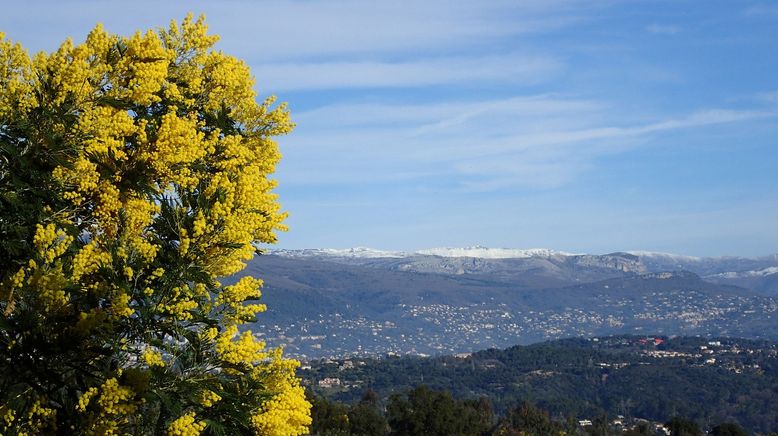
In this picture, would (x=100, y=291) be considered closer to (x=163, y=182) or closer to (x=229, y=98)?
(x=163, y=182)

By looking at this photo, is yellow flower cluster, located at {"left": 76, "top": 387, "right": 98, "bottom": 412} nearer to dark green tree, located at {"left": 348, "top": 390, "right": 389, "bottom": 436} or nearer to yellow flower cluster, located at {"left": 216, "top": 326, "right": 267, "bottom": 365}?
yellow flower cluster, located at {"left": 216, "top": 326, "right": 267, "bottom": 365}

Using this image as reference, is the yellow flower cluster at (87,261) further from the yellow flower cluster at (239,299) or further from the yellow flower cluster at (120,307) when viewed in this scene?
the yellow flower cluster at (239,299)

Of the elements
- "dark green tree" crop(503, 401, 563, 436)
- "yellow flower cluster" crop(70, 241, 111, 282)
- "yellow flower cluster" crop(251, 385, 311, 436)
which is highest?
"yellow flower cluster" crop(70, 241, 111, 282)

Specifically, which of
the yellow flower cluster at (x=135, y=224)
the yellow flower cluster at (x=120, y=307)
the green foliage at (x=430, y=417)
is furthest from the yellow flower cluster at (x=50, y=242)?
the green foliage at (x=430, y=417)

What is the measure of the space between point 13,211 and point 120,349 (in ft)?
8.16

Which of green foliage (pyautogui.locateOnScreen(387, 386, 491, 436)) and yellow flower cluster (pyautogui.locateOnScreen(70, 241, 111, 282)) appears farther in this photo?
green foliage (pyautogui.locateOnScreen(387, 386, 491, 436))

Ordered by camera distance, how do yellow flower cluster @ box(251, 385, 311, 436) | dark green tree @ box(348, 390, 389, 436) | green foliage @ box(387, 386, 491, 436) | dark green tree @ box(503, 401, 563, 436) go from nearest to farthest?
1. yellow flower cluster @ box(251, 385, 311, 436)
2. green foliage @ box(387, 386, 491, 436)
3. dark green tree @ box(348, 390, 389, 436)
4. dark green tree @ box(503, 401, 563, 436)

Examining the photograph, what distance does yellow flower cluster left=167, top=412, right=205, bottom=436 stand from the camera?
38.8ft

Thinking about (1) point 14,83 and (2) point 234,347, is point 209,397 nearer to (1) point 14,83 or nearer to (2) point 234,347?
(2) point 234,347

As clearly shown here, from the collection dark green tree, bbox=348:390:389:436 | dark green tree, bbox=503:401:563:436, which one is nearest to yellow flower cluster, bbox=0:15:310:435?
dark green tree, bbox=348:390:389:436

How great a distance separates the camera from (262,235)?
1566 cm

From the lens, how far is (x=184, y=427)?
11859 mm

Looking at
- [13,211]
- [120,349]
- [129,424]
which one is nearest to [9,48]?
[13,211]

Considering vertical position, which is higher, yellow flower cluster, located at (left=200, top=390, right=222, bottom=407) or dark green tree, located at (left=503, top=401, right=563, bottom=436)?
yellow flower cluster, located at (left=200, top=390, right=222, bottom=407)
